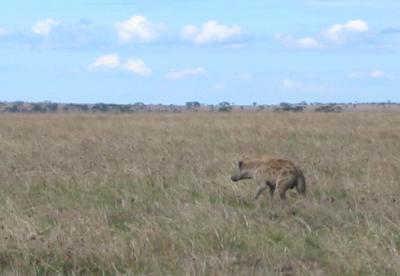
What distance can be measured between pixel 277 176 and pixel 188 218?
1.80 metres

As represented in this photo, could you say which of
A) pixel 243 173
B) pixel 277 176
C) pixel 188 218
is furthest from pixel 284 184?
pixel 188 218

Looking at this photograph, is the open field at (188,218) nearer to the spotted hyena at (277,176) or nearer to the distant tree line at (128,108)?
the spotted hyena at (277,176)

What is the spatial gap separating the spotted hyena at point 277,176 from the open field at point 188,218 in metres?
0.18

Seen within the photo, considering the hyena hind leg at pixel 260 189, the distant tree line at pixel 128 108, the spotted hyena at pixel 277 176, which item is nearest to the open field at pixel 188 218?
the hyena hind leg at pixel 260 189

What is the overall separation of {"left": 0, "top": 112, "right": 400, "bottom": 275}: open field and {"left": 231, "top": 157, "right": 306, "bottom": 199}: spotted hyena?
18cm

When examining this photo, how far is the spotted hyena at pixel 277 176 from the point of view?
9.23 m

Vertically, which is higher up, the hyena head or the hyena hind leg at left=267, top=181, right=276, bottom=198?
the hyena head

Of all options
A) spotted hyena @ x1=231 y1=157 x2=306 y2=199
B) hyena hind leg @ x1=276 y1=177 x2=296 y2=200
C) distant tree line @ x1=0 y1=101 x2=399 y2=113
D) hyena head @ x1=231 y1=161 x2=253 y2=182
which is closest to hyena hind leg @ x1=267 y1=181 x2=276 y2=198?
spotted hyena @ x1=231 y1=157 x2=306 y2=199

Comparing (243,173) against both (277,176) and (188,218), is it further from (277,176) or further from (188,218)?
(188,218)

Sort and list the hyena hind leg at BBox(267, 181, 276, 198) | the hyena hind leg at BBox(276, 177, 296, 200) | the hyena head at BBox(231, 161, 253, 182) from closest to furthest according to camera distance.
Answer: the hyena hind leg at BBox(276, 177, 296, 200)
the hyena hind leg at BBox(267, 181, 276, 198)
the hyena head at BBox(231, 161, 253, 182)

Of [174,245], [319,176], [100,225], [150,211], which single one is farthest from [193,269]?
[319,176]

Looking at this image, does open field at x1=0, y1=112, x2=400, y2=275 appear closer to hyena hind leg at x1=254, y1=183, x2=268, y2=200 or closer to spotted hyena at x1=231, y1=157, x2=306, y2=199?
hyena hind leg at x1=254, y1=183, x2=268, y2=200

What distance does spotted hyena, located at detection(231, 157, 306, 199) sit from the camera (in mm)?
9233

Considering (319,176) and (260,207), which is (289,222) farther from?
(319,176)
